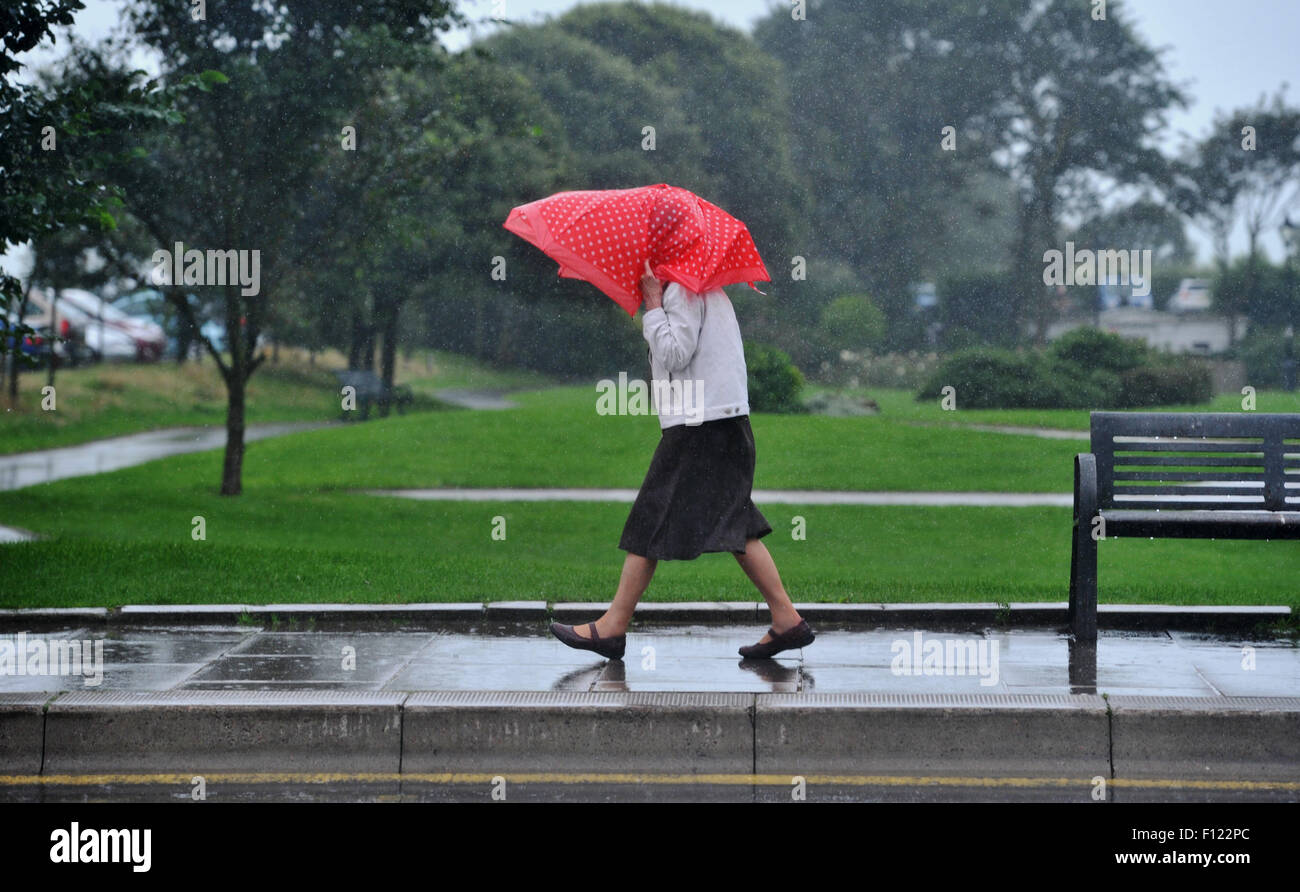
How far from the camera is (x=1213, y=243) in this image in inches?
1177

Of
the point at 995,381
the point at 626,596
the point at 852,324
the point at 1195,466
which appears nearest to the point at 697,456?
the point at 626,596

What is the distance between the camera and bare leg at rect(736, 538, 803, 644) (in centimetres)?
604

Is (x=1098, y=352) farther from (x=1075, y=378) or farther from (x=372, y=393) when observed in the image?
(x=372, y=393)

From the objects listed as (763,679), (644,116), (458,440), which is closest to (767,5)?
(644,116)

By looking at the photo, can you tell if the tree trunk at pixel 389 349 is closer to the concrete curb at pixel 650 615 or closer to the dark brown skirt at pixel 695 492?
the concrete curb at pixel 650 615

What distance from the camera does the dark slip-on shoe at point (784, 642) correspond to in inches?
241

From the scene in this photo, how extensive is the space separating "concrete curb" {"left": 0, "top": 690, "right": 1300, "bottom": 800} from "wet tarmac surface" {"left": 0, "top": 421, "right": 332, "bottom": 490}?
12.3 metres

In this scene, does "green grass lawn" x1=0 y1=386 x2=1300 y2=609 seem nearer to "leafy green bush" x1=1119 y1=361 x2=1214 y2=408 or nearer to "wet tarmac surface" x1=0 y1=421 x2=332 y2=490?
"wet tarmac surface" x1=0 y1=421 x2=332 y2=490

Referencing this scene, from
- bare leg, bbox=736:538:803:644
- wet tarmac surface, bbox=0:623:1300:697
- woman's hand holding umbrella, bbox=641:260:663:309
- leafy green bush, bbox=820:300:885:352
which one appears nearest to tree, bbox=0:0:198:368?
wet tarmac surface, bbox=0:623:1300:697

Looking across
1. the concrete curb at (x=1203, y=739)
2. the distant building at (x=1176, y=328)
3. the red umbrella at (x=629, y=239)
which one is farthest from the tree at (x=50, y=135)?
the distant building at (x=1176, y=328)

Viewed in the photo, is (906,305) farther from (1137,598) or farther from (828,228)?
(1137,598)

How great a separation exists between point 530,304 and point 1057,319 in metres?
10.9

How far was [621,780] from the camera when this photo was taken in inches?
197

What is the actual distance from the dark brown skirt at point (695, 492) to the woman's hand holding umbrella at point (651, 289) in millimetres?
520
